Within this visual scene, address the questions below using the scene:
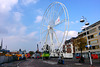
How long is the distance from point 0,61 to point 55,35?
1838 cm

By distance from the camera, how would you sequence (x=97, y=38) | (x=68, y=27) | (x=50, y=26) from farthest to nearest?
(x=97, y=38) → (x=50, y=26) → (x=68, y=27)

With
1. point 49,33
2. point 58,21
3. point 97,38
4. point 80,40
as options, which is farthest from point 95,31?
point 58,21

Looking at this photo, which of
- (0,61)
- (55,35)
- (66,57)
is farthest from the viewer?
(66,57)

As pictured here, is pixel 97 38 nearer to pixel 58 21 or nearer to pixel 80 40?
pixel 80 40

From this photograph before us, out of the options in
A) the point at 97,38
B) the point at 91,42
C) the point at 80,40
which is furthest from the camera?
the point at 91,42

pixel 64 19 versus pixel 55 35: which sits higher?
pixel 64 19

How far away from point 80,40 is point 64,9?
70.5ft

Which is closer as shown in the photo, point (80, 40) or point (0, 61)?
point (0, 61)

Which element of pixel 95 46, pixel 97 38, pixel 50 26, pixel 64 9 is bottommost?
pixel 95 46

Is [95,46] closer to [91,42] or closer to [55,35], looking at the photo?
[91,42]

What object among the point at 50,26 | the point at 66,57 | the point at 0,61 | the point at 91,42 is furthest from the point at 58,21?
the point at 91,42

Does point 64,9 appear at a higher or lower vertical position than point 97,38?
higher

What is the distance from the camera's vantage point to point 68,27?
96.5 ft

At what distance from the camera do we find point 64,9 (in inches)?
1212
